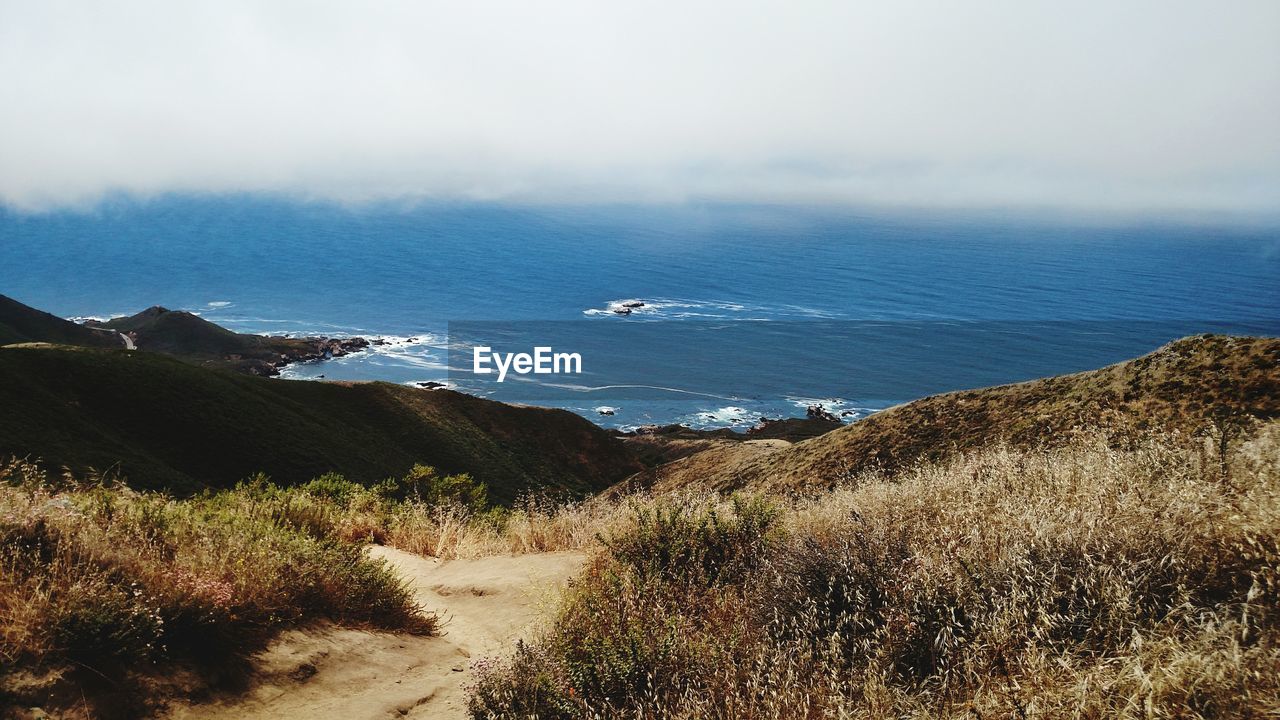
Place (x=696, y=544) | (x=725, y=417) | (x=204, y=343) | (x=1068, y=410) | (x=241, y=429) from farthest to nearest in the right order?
(x=204, y=343) → (x=725, y=417) → (x=241, y=429) → (x=1068, y=410) → (x=696, y=544)

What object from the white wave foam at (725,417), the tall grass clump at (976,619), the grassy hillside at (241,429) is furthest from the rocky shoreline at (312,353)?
the tall grass clump at (976,619)

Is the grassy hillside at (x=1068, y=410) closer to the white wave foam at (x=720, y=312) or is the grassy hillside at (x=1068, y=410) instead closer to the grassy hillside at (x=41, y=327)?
the grassy hillside at (x=41, y=327)

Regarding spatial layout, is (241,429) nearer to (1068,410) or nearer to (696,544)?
(696,544)

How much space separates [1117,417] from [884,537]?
44.6 feet

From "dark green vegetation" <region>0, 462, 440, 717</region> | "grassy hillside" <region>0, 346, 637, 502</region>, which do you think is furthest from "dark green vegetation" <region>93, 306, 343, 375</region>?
"dark green vegetation" <region>0, 462, 440, 717</region>

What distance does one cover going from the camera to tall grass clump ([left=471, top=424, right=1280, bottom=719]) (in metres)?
3.06

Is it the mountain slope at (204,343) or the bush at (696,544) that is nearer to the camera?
the bush at (696,544)

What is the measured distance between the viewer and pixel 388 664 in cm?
505

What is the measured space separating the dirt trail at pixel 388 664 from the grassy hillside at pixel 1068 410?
9323mm

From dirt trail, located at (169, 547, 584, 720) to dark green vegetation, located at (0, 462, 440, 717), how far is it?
0.21 meters

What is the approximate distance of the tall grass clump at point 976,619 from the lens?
121 inches

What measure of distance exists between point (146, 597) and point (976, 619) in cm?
546

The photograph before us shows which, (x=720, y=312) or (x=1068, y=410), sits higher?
(x=1068, y=410)

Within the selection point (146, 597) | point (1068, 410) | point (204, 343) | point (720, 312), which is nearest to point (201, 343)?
point (204, 343)
